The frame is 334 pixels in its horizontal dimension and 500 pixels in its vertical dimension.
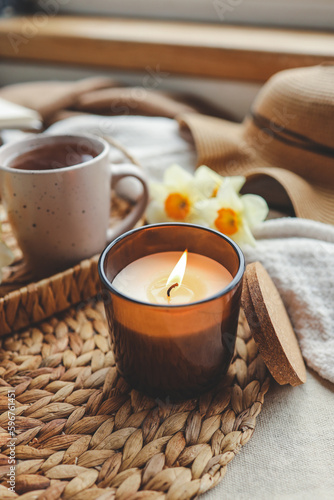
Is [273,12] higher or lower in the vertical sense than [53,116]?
higher

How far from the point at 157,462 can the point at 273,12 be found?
993 millimetres

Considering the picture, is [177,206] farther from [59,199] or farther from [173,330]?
[173,330]

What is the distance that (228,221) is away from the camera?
0.52 meters

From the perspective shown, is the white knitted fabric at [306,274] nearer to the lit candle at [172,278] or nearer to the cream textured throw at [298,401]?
the cream textured throw at [298,401]

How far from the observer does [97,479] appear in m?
0.32

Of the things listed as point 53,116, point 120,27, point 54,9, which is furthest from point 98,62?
point 54,9

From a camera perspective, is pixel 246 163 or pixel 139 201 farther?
pixel 246 163

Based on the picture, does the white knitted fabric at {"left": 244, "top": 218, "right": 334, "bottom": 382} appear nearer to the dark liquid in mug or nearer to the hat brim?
the hat brim

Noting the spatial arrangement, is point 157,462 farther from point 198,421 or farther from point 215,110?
point 215,110

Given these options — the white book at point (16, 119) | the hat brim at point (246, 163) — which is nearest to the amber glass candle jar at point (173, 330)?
the hat brim at point (246, 163)

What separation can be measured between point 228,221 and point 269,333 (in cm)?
18

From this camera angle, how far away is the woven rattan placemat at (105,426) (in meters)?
0.32

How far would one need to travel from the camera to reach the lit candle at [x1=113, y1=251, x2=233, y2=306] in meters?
0.36

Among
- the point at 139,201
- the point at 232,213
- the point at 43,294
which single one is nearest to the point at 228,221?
the point at 232,213
